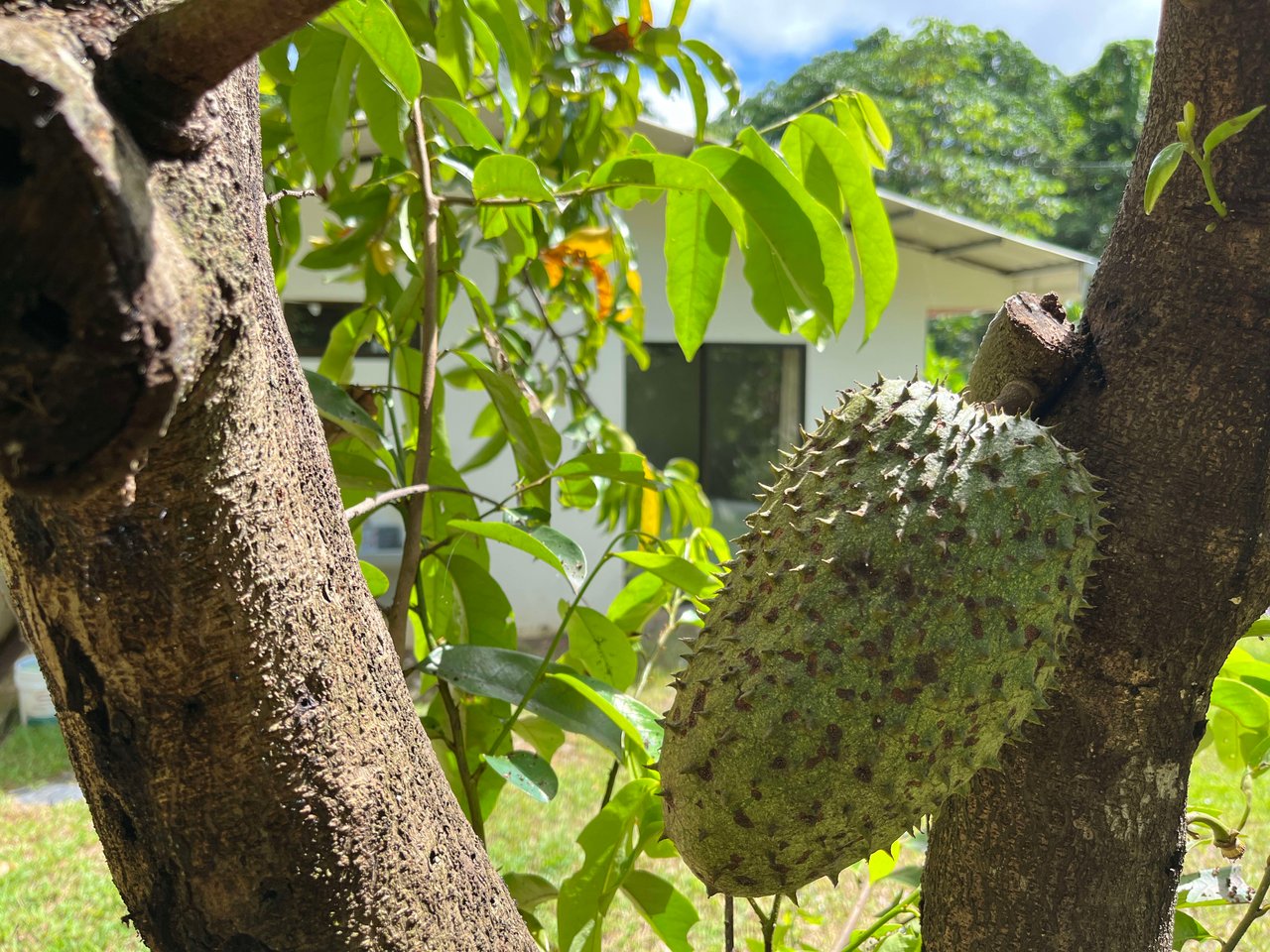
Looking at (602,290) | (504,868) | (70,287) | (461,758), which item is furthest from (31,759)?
(70,287)

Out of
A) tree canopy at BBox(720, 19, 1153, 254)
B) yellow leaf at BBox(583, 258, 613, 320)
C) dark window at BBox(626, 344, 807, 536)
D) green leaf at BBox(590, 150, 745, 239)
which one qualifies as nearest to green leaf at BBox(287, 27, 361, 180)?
green leaf at BBox(590, 150, 745, 239)

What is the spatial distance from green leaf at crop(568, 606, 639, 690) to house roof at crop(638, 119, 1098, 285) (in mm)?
4848

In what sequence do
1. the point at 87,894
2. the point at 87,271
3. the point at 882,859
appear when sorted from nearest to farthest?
the point at 87,271
the point at 882,859
the point at 87,894

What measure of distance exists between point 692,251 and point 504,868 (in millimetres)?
2048

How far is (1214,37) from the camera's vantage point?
2.72 feet

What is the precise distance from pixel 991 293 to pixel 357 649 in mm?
8763

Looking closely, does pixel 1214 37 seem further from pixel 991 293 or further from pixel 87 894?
pixel 991 293

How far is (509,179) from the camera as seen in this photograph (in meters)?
1.08

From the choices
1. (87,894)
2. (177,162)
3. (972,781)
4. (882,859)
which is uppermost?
(177,162)

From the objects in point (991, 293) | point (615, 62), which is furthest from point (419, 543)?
point (991, 293)

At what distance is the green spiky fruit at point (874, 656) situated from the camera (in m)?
0.76

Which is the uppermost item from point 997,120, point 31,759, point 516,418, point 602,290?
point 997,120

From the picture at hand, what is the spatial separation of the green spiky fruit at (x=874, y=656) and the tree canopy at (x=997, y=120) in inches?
829

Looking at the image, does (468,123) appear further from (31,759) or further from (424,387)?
(31,759)
